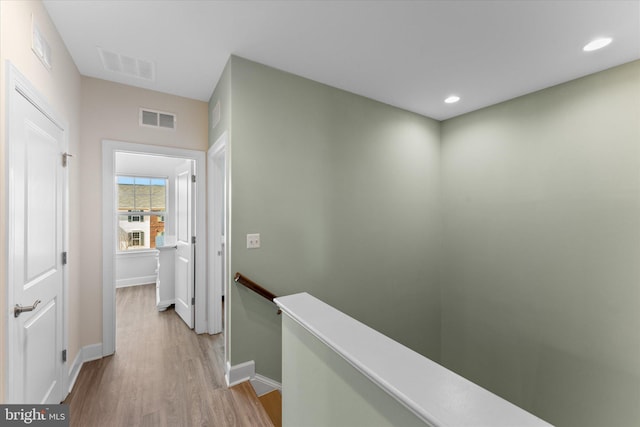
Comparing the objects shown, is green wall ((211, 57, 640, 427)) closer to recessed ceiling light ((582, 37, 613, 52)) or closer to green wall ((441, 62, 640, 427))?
green wall ((441, 62, 640, 427))

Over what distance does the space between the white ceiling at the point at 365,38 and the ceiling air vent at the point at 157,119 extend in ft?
0.85

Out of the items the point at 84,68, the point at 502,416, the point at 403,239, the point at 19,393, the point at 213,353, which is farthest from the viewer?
the point at 403,239

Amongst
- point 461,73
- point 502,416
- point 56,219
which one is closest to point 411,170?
point 461,73

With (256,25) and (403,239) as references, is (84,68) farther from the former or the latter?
(403,239)

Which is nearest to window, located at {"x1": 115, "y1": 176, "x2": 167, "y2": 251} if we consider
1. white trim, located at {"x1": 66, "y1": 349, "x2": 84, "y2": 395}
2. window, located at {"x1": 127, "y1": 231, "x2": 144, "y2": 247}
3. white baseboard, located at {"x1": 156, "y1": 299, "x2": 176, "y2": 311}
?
window, located at {"x1": 127, "y1": 231, "x2": 144, "y2": 247}

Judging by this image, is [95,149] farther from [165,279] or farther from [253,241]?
[165,279]

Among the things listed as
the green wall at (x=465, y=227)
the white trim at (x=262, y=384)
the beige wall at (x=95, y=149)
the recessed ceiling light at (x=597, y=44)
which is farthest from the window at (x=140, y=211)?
the recessed ceiling light at (x=597, y=44)

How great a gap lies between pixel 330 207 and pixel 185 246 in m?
1.94

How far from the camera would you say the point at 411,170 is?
3.37 meters

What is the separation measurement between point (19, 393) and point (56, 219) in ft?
3.49

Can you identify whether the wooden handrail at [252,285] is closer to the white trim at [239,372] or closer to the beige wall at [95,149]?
the white trim at [239,372]

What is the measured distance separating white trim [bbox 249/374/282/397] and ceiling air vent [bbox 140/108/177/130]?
2568 mm

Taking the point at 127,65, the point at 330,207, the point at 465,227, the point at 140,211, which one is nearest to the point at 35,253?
the point at 127,65

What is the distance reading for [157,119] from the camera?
280 cm
